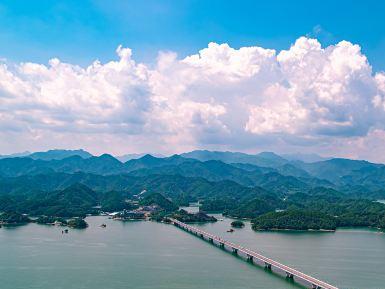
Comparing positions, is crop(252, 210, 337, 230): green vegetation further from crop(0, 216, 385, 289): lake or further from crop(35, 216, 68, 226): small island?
crop(35, 216, 68, 226): small island

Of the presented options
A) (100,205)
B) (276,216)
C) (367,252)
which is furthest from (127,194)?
(367,252)

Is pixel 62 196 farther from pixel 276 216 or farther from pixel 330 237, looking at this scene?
pixel 330 237

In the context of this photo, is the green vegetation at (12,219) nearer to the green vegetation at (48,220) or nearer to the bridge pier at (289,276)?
the green vegetation at (48,220)

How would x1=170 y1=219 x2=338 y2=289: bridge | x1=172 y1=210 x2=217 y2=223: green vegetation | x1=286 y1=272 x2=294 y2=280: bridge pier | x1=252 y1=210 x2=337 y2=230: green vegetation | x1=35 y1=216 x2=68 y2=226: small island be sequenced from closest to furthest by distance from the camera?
x1=170 y1=219 x2=338 y2=289: bridge → x1=286 y1=272 x2=294 y2=280: bridge pier → x1=252 y1=210 x2=337 y2=230: green vegetation → x1=35 y1=216 x2=68 y2=226: small island → x1=172 y1=210 x2=217 y2=223: green vegetation

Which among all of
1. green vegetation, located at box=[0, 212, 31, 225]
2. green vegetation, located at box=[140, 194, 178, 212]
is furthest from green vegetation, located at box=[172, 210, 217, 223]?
green vegetation, located at box=[0, 212, 31, 225]

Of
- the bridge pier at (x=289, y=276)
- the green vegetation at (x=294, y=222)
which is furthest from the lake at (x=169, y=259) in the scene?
the green vegetation at (x=294, y=222)

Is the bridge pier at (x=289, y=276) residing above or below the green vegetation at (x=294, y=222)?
below
